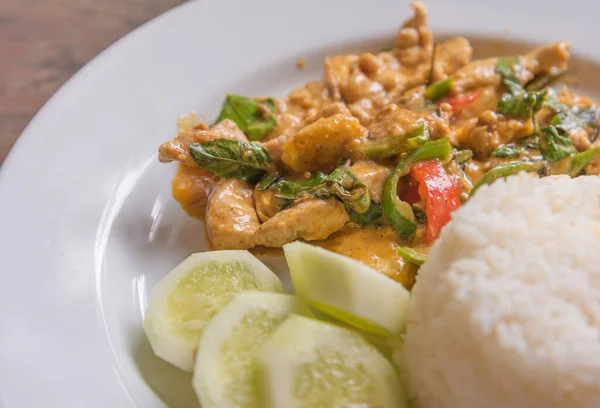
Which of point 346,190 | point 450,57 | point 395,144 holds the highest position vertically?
point 450,57

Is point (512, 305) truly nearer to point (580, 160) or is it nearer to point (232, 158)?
point (580, 160)

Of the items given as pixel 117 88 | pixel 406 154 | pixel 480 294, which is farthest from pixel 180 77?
pixel 480 294

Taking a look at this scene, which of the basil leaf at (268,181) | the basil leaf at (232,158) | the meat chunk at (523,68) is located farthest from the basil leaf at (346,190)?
the meat chunk at (523,68)

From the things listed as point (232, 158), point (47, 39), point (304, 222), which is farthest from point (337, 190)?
point (47, 39)

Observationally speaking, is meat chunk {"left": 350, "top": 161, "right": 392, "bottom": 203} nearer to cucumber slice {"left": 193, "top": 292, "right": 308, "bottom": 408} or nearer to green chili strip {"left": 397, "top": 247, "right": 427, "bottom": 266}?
green chili strip {"left": 397, "top": 247, "right": 427, "bottom": 266}

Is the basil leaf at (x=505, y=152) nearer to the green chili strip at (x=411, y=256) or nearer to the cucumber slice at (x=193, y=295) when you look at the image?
the green chili strip at (x=411, y=256)

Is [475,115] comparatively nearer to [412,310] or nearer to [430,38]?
[430,38]

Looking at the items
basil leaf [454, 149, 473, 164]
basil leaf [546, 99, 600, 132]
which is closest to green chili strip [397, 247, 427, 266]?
basil leaf [454, 149, 473, 164]
